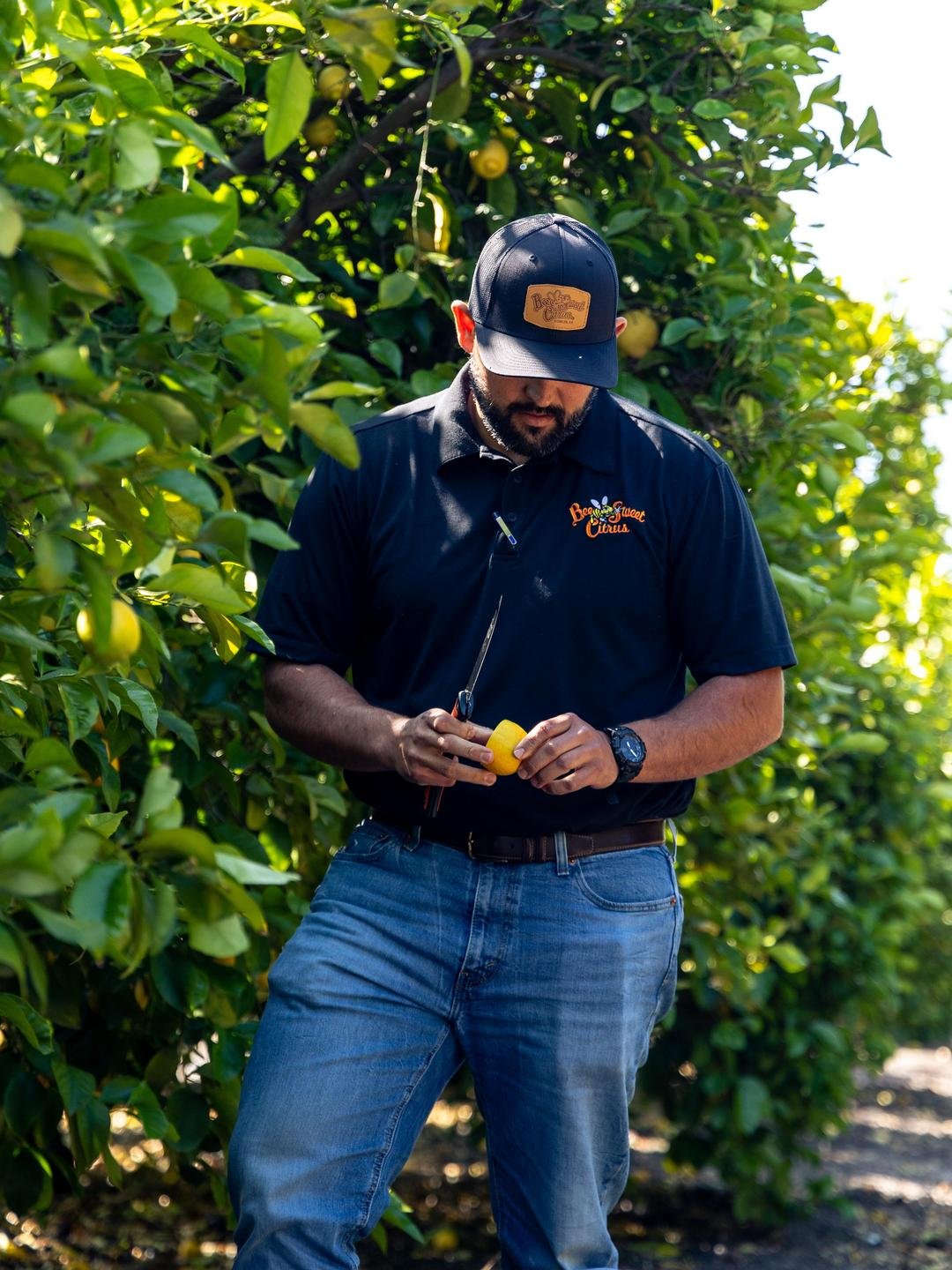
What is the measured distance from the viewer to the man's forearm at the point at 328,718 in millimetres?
2561

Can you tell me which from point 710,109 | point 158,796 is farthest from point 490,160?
point 158,796

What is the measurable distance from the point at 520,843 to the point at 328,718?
37 cm

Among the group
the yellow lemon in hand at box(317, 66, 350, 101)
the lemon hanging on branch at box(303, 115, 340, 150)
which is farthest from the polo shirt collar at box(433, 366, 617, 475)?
the lemon hanging on branch at box(303, 115, 340, 150)

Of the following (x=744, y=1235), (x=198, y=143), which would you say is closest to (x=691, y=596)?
(x=198, y=143)

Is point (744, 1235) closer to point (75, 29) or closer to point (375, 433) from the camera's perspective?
point (375, 433)

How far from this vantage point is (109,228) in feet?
5.16

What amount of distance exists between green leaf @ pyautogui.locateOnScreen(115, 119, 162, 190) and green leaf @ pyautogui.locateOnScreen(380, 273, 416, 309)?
4.73 feet

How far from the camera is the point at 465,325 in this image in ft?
9.18

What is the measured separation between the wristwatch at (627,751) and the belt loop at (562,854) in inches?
5.5

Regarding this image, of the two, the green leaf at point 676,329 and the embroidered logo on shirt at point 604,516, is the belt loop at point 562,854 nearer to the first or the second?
the embroidered logo on shirt at point 604,516

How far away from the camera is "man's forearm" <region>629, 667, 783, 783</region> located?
2561 millimetres

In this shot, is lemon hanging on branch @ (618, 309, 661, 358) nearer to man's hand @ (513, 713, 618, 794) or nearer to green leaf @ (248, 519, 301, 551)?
man's hand @ (513, 713, 618, 794)

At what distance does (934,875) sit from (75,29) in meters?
6.03

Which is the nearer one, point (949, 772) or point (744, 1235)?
point (744, 1235)
